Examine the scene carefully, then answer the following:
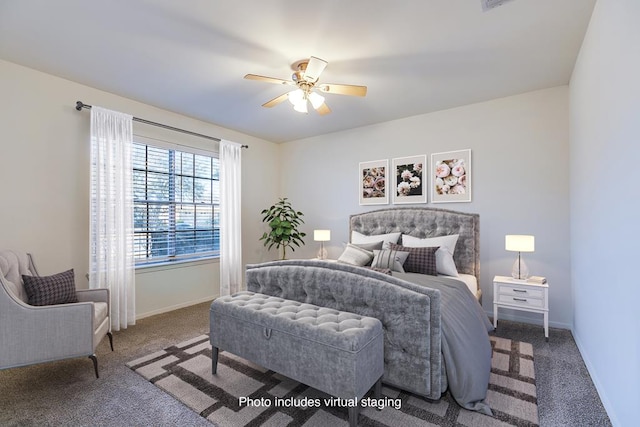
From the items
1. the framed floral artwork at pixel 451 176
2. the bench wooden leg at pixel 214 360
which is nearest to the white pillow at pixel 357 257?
the framed floral artwork at pixel 451 176

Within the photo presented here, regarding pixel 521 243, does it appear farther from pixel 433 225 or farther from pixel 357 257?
pixel 357 257

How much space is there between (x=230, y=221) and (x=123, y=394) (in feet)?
9.22

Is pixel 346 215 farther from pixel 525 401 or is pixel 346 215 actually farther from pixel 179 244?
pixel 525 401

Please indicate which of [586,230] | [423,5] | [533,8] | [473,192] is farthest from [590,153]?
[423,5]

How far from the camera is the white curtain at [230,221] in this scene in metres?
4.61

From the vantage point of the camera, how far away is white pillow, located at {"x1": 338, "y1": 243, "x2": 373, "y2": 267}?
3.62m

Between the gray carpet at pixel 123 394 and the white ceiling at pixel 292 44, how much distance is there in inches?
110

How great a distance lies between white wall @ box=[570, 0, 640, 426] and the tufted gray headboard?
112cm

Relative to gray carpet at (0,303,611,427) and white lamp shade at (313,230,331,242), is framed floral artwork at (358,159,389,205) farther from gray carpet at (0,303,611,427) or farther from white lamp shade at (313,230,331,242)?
gray carpet at (0,303,611,427)

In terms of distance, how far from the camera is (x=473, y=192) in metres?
3.91

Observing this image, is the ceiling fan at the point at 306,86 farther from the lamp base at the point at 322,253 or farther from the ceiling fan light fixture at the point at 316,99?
the lamp base at the point at 322,253

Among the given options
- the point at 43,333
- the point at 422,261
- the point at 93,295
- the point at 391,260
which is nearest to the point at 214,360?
the point at 43,333

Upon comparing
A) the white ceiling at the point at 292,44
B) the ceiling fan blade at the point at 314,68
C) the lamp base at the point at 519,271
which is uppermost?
the white ceiling at the point at 292,44

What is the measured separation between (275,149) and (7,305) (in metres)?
4.47
